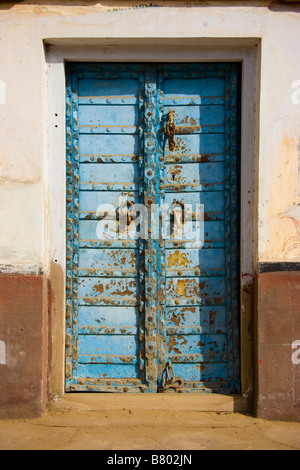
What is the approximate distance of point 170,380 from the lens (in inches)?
162

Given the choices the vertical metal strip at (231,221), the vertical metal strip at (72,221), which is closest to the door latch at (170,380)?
the vertical metal strip at (231,221)

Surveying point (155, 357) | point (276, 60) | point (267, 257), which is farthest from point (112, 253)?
point (276, 60)

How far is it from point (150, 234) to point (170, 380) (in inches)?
43.0

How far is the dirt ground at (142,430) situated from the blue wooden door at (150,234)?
7.7 inches

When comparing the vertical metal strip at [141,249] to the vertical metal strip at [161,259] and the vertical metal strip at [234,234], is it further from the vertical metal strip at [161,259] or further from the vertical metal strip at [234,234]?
the vertical metal strip at [234,234]

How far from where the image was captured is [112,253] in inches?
163

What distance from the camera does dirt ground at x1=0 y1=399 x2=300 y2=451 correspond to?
3.42 metres

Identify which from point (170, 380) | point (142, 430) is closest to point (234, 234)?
point (170, 380)

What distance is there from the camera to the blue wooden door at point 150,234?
13.5 feet

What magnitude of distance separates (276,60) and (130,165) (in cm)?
127

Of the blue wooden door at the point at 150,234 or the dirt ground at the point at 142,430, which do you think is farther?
the blue wooden door at the point at 150,234

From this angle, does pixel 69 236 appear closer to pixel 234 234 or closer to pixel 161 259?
pixel 161 259

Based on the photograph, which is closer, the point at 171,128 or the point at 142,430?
the point at 142,430
